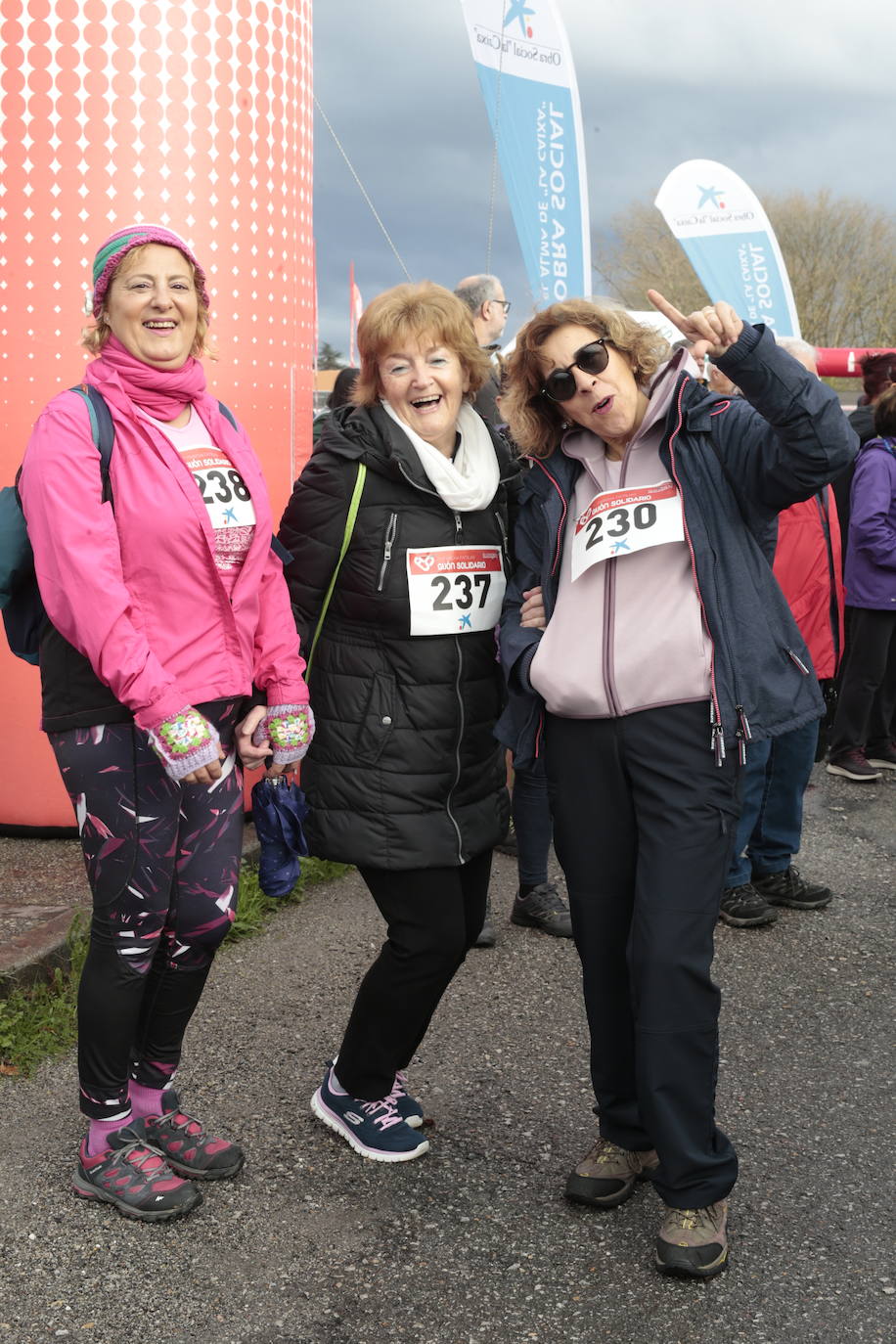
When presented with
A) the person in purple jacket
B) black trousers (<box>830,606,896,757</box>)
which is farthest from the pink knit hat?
black trousers (<box>830,606,896,757</box>)

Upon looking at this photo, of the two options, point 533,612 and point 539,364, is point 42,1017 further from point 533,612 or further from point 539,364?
point 539,364

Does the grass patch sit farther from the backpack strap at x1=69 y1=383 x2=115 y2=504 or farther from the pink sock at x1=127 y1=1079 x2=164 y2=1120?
the backpack strap at x1=69 y1=383 x2=115 y2=504

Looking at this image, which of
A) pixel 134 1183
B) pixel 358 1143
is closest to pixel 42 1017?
pixel 134 1183

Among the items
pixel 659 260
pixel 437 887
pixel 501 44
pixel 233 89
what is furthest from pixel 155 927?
pixel 659 260

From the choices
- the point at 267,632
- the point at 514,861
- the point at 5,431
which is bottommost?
the point at 514,861

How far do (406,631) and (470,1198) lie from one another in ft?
4.34

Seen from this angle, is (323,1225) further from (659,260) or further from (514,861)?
(659,260)

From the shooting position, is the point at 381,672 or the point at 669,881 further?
the point at 381,672

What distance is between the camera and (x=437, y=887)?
311 cm

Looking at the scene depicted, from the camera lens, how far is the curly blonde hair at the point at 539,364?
2855 mm

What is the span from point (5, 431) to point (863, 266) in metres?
35.4

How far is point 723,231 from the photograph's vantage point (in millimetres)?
14320

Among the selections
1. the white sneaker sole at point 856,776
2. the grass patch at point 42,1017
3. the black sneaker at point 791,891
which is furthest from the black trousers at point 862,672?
the grass patch at point 42,1017

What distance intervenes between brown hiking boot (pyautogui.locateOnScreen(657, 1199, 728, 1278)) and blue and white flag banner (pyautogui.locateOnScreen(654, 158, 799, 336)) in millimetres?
12663
